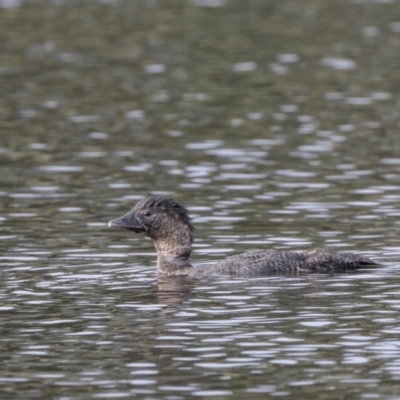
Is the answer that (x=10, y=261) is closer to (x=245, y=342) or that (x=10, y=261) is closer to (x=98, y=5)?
(x=245, y=342)

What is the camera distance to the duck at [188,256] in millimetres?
16375

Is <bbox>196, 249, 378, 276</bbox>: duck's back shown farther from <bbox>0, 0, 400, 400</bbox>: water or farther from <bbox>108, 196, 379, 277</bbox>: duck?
<bbox>0, 0, 400, 400</bbox>: water

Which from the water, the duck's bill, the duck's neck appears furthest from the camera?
the duck's bill

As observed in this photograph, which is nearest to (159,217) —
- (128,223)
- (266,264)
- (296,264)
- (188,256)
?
(128,223)

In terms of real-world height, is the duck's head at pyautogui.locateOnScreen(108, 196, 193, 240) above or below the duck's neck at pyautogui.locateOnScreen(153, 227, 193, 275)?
above

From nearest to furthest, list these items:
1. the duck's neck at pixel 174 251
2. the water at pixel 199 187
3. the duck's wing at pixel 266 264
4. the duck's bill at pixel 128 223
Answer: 1. the water at pixel 199 187
2. the duck's wing at pixel 266 264
3. the duck's neck at pixel 174 251
4. the duck's bill at pixel 128 223

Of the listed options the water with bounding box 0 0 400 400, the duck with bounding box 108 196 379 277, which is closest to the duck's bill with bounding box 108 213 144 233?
the duck with bounding box 108 196 379 277

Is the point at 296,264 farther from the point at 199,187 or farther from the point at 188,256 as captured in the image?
the point at 199,187

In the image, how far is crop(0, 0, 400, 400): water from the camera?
491 inches

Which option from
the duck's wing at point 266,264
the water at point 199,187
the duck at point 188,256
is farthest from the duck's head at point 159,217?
the duck's wing at point 266,264

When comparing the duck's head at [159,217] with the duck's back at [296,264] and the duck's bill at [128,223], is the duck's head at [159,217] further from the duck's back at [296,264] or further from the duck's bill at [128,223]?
the duck's back at [296,264]

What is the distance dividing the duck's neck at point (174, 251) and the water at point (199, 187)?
0.74 feet

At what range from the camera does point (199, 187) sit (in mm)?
22656

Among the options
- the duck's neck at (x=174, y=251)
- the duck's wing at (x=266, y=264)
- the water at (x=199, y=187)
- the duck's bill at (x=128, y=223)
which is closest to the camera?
the water at (x=199, y=187)
